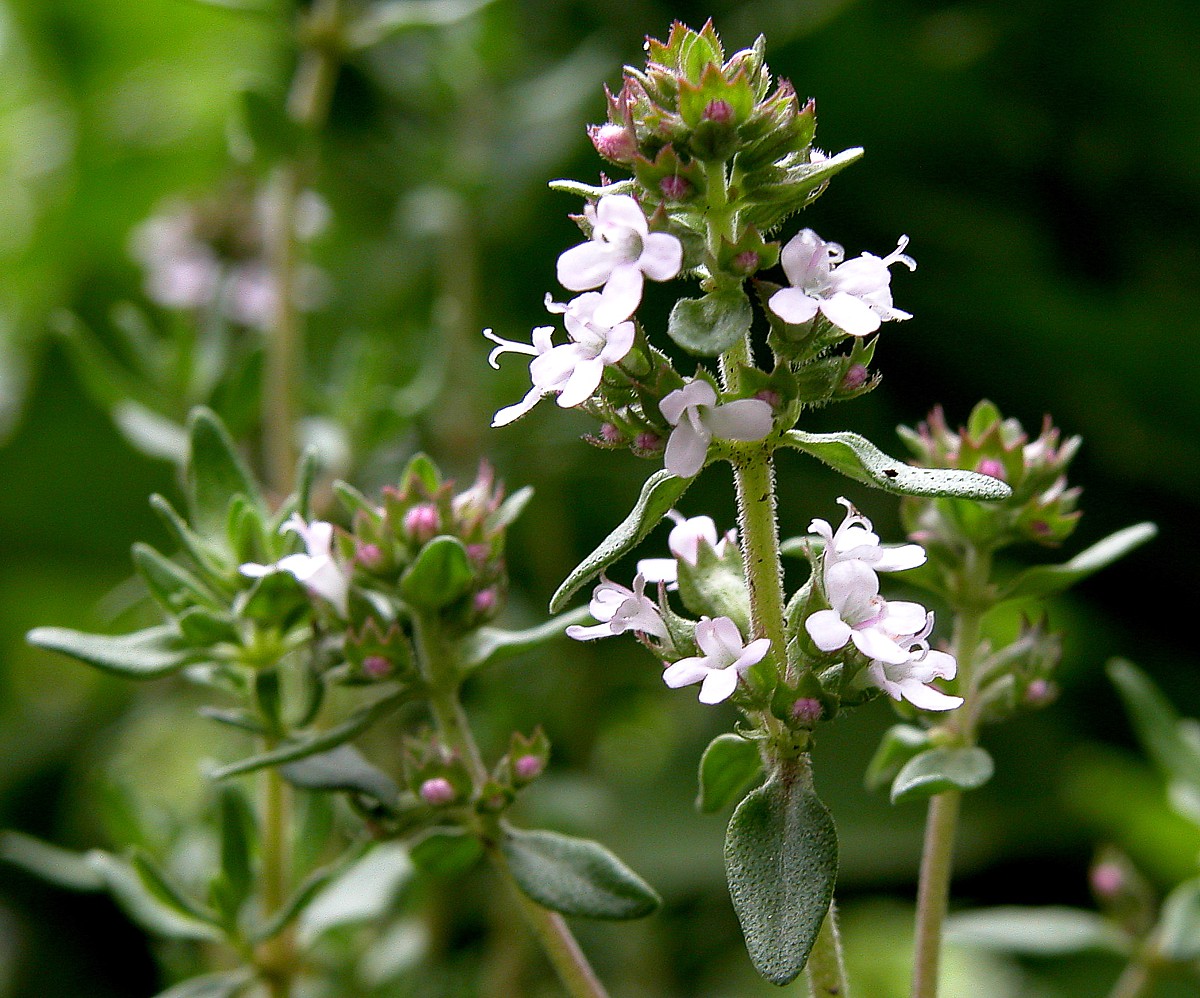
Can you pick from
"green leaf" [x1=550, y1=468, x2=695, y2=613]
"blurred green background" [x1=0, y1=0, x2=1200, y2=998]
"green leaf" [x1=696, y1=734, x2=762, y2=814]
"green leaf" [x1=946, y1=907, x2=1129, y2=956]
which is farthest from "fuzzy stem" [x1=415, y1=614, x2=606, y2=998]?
"blurred green background" [x1=0, y1=0, x2=1200, y2=998]

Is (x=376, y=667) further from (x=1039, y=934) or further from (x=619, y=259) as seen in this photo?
(x=1039, y=934)

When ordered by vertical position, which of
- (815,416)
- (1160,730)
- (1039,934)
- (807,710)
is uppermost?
(807,710)

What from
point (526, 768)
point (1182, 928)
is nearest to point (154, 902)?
point (526, 768)

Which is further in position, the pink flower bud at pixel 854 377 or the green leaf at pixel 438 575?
the green leaf at pixel 438 575

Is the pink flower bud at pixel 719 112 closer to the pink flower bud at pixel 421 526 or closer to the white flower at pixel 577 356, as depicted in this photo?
the white flower at pixel 577 356

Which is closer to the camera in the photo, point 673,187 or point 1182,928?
point 673,187

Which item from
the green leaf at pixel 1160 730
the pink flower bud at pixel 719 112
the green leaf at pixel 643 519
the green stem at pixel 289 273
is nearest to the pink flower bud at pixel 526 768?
the green leaf at pixel 643 519
